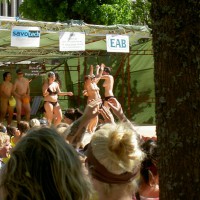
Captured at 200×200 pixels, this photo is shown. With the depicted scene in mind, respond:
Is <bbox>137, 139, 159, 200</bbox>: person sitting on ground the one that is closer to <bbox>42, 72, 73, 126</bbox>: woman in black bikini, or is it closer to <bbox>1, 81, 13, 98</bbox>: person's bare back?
<bbox>42, 72, 73, 126</bbox>: woman in black bikini

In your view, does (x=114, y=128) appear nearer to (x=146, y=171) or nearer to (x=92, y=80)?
(x=146, y=171)

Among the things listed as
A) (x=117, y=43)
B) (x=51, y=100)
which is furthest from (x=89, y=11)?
(x=117, y=43)

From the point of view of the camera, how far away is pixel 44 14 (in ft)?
115

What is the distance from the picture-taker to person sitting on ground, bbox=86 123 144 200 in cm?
315

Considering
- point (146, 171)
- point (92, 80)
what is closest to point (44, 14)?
point (92, 80)

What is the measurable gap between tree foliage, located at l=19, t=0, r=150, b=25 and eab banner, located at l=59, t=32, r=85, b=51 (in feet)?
55.5

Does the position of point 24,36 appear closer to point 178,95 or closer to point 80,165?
point 178,95

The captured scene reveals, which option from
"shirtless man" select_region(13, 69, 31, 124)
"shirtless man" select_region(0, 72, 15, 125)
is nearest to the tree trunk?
"shirtless man" select_region(13, 69, 31, 124)

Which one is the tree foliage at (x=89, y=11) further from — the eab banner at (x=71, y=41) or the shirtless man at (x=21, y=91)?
the eab banner at (x=71, y=41)

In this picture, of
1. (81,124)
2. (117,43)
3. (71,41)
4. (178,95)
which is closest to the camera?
(178,95)

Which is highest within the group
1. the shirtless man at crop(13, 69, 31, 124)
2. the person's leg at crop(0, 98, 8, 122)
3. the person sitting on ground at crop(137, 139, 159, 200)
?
the person sitting on ground at crop(137, 139, 159, 200)

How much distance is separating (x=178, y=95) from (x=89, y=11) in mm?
31357

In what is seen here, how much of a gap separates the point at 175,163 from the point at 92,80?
1462cm

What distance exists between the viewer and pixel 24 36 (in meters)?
15.0
